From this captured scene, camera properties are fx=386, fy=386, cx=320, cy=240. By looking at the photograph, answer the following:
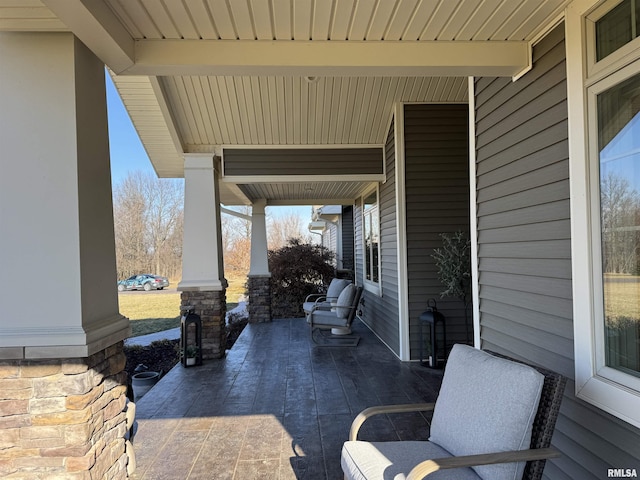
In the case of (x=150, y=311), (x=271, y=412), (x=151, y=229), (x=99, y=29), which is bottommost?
(x=150, y=311)

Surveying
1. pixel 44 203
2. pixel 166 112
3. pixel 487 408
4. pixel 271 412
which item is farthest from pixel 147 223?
pixel 487 408

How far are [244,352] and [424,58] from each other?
4682 mm

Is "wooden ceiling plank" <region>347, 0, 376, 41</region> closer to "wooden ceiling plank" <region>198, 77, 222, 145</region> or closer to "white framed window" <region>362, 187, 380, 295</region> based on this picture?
"wooden ceiling plank" <region>198, 77, 222, 145</region>

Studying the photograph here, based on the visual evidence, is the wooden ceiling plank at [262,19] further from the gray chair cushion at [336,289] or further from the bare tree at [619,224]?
the gray chair cushion at [336,289]

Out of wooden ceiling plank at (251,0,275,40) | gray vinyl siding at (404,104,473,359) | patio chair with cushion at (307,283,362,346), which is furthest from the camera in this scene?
patio chair with cushion at (307,283,362,346)

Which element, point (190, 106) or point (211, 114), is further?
point (211, 114)

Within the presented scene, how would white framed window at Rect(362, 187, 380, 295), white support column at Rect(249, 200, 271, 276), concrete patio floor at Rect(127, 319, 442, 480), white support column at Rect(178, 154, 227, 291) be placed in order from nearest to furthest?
concrete patio floor at Rect(127, 319, 442, 480) < white support column at Rect(178, 154, 227, 291) < white framed window at Rect(362, 187, 380, 295) < white support column at Rect(249, 200, 271, 276)

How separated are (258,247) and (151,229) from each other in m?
15.0

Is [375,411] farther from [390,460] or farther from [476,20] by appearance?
[476,20]

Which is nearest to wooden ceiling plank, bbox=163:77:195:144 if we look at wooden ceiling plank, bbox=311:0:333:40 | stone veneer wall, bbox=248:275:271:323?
wooden ceiling plank, bbox=311:0:333:40

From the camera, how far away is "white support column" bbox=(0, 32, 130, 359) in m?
1.92

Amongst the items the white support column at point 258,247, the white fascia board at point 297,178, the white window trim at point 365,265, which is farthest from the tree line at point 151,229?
the white fascia board at point 297,178

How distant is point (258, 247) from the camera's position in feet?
28.1

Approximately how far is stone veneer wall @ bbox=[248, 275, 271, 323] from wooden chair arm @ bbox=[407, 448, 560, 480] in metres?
6.97
